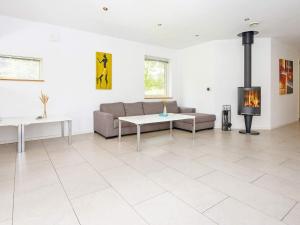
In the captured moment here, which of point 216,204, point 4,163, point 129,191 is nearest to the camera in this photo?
point 216,204

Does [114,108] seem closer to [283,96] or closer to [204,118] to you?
[204,118]

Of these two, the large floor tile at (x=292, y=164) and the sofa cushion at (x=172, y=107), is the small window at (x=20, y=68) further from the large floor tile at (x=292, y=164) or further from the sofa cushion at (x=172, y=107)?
the large floor tile at (x=292, y=164)

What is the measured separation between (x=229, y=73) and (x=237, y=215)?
4737mm

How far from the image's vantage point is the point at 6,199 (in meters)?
1.84

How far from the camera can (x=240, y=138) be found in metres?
4.36

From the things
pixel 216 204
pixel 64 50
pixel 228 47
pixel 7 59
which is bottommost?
pixel 216 204

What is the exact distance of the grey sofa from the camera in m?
4.32

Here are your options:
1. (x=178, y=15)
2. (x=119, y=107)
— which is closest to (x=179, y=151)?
(x=119, y=107)

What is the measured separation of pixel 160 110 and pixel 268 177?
12.2ft

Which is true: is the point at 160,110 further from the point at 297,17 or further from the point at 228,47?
the point at 297,17

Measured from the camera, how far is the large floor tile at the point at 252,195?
5.46ft

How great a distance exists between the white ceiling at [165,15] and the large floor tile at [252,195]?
2.88m

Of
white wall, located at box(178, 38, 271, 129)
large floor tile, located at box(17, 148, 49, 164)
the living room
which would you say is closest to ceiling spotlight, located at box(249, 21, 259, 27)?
the living room

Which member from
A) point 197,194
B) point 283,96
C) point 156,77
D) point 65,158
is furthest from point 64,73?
point 283,96
